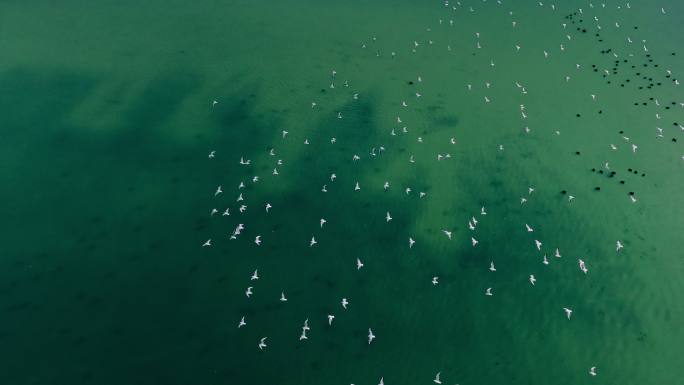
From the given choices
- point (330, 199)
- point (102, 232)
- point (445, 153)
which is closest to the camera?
point (102, 232)

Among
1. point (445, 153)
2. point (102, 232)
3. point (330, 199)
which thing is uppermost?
point (445, 153)

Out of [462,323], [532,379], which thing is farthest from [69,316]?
[532,379]

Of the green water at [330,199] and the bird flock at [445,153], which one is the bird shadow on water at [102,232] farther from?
the bird flock at [445,153]

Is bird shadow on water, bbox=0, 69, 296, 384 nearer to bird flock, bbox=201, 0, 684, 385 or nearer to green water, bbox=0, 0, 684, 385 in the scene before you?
green water, bbox=0, 0, 684, 385

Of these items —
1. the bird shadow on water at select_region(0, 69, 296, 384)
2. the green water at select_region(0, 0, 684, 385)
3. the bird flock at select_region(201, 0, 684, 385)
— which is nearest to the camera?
the bird shadow on water at select_region(0, 69, 296, 384)

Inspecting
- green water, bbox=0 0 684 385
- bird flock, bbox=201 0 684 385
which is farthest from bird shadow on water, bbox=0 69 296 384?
bird flock, bbox=201 0 684 385

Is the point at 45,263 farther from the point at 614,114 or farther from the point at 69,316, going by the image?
the point at 614,114

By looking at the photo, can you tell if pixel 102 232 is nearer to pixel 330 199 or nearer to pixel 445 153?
pixel 330 199

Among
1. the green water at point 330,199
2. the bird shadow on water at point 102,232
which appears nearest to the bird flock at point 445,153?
the green water at point 330,199

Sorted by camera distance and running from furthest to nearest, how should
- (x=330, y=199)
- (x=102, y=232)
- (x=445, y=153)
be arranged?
(x=445, y=153)
(x=330, y=199)
(x=102, y=232)

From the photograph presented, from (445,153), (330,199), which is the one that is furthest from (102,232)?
(445,153)
